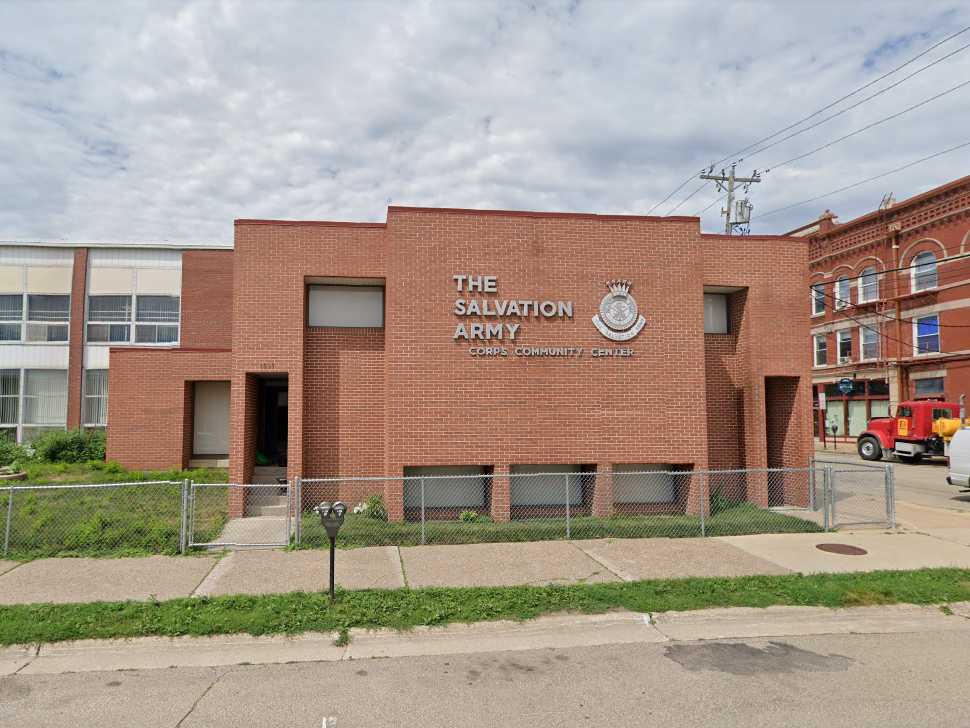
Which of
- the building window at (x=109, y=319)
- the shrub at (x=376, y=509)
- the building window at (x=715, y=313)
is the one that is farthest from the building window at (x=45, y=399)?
the building window at (x=715, y=313)

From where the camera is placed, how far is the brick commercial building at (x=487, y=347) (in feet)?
44.6

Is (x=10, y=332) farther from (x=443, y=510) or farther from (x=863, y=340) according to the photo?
(x=863, y=340)

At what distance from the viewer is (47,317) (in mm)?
28609

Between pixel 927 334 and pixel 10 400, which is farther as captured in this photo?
pixel 927 334

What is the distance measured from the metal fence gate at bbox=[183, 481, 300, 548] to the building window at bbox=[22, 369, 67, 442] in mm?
16987

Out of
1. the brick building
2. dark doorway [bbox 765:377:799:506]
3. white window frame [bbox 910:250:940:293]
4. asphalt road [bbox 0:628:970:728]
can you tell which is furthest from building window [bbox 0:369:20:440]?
white window frame [bbox 910:250:940:293]

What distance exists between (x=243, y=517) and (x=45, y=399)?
2079 cm

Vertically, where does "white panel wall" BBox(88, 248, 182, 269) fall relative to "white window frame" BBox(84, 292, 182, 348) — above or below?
above

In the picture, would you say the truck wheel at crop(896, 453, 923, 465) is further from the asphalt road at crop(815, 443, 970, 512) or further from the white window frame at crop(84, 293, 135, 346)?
the white window frame at crop(84, 293, 135, 346)

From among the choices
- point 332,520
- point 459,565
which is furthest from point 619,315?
point 332,520

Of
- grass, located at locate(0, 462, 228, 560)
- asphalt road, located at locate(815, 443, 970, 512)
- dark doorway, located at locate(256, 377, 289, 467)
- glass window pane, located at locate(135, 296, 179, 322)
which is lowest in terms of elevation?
asphalt road, located at locate(815, 443, 970, 512)

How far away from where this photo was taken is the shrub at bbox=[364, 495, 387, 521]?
1329cm

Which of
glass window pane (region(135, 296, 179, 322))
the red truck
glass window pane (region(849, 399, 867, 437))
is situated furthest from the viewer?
glass window pane (region(849, 399, 867, 437))

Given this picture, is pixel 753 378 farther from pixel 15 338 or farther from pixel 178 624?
pixel 15 338
